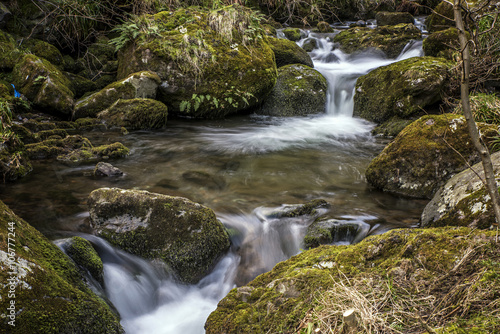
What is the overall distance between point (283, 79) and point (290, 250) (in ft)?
28.3

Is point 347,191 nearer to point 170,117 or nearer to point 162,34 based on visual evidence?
point 170,117

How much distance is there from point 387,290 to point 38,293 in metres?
2.25

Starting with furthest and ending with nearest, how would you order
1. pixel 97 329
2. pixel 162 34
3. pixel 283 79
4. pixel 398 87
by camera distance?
pixel 283 79, pixel 162 34, pixel 398 87, pixel 97 329

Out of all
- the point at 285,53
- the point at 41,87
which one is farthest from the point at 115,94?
the point at 285,53

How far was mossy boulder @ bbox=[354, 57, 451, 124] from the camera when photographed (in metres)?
8.84

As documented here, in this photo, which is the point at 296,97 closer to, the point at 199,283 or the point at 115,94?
the point at 115,94

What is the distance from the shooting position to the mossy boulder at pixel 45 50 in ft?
35.0

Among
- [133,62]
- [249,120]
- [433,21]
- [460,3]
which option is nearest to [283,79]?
[249,120]

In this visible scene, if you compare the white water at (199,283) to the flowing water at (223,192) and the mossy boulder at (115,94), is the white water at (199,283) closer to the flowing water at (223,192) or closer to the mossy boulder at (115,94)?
the flowing water at (223,192)

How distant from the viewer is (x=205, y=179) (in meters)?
6.06

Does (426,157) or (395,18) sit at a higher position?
(395,18)

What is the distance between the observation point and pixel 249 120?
1077 cm

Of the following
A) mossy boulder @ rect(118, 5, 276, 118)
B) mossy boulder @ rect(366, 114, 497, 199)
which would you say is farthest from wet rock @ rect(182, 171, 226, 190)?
mossy boulder @ rect(118, 5, 276, 118)

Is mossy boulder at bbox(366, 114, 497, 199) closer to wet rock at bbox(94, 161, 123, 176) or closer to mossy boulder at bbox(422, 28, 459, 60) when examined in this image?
wet rock at bbox(94, 161, 123, 176)
